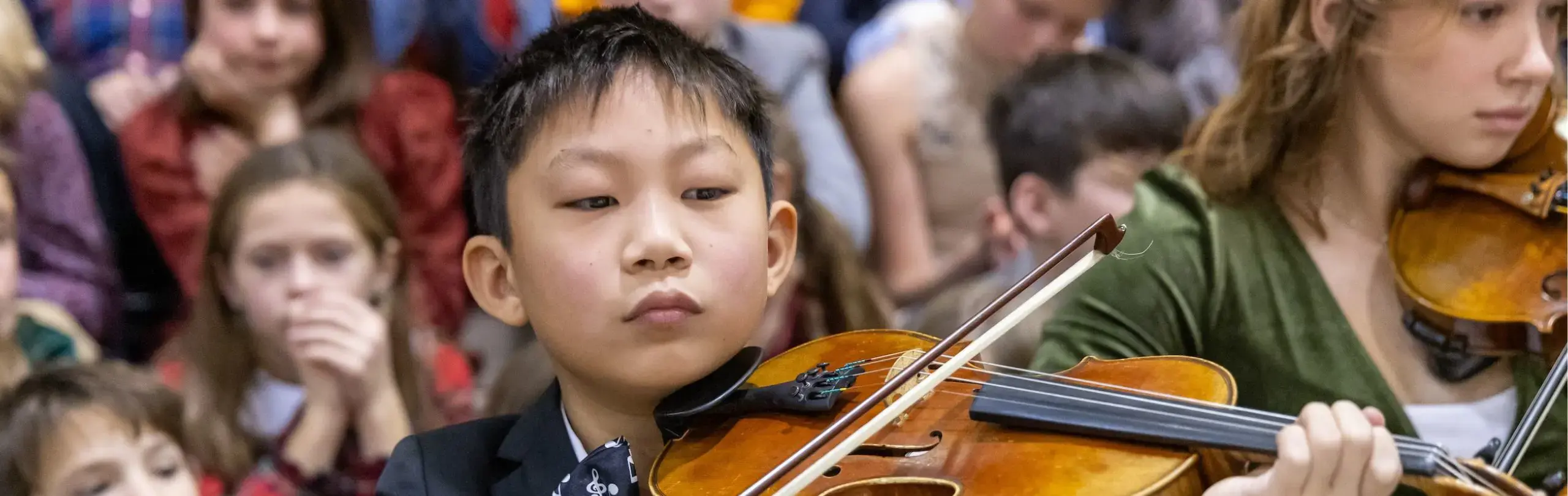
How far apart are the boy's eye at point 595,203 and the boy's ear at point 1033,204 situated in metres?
0.86

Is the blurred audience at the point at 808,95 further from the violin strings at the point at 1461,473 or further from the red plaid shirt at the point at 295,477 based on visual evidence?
the violin strings at the point at 1461,473

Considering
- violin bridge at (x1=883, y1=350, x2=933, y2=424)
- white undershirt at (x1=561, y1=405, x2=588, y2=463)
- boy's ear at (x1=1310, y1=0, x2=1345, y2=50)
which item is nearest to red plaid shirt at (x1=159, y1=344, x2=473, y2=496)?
white undershirt at (x1=561, y1=405, x2=588, y2=463)

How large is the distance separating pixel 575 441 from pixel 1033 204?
0.84 meters

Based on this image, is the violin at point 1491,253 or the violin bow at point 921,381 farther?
the violin at point 1491,253

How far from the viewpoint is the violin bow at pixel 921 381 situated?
81 centimetres

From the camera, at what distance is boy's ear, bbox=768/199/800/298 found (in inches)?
40.4

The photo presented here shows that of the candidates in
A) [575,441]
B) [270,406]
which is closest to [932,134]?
[270,406]

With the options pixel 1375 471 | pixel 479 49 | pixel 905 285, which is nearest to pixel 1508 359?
pixel 1375 471

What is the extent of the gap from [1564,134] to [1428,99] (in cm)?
22

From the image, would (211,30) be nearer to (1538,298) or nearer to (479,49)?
(479,49)

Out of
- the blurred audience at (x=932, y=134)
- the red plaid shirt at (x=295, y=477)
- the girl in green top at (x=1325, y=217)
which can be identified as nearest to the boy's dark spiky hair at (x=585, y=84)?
the girl in green top at (x=1325, y=217)

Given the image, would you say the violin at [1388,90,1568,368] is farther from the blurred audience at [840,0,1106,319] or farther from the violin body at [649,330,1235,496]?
the blurred audience at [840,0,1106,319]

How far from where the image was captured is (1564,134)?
3.96 ft

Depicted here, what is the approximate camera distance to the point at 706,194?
37.0 inches
